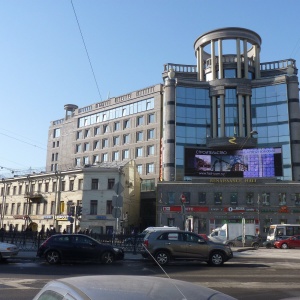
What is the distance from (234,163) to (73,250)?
46856 millimetres

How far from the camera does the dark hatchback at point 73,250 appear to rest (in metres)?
18.0

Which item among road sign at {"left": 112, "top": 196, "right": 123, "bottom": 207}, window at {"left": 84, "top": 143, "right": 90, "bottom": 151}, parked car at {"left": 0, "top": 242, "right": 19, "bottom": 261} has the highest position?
window at {"left": 84, "top": 143, "right": 90, "bottom": 151}

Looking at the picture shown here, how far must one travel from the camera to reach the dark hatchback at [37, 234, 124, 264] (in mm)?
18016

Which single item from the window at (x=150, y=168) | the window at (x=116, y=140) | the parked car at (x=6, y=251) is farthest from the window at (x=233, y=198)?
the parked car at (x=6, y=251)

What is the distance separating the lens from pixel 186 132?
64938mm

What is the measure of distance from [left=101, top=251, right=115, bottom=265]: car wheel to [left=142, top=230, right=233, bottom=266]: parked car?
1949mm

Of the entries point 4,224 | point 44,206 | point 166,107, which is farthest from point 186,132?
point 4,224

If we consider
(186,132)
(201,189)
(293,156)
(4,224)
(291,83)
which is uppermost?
(291,83)

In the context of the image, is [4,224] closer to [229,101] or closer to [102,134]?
[102,134]

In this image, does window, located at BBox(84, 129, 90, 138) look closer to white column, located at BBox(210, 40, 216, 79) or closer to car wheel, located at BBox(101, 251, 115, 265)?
white column, located at BBox(210, 40, 216, 79)

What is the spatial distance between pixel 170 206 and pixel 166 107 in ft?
58.8

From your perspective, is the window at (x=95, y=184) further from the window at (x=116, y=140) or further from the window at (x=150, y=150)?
the window at (x=116, y=140)

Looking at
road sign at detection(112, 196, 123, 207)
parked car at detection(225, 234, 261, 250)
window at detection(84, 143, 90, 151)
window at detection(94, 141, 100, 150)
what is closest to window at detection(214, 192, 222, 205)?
parked car at detection(225, 234, 261, 250)

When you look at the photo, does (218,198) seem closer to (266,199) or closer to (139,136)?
(266,199)
